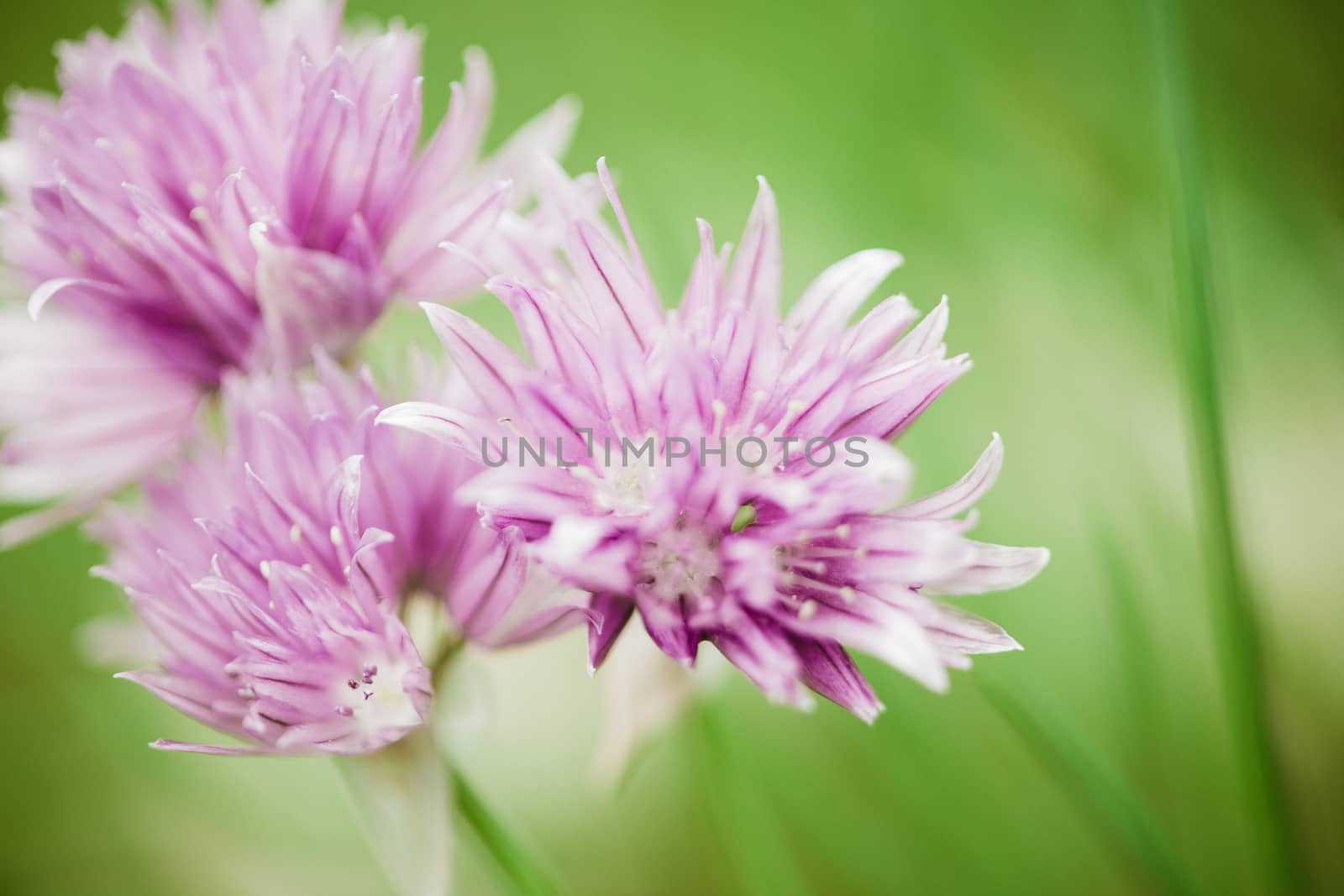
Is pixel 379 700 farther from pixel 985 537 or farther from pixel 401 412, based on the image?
pixel 985 537

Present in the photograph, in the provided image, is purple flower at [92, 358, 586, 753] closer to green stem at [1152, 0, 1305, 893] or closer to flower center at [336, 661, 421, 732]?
flower center at [336, 661, 421, 732]

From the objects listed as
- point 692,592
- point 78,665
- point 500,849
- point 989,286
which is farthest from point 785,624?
point 78,665

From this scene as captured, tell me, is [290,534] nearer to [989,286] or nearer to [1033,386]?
[989,286]

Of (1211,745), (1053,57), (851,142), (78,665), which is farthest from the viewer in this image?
(78,665)

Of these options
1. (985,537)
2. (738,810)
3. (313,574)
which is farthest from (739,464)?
(985,537)

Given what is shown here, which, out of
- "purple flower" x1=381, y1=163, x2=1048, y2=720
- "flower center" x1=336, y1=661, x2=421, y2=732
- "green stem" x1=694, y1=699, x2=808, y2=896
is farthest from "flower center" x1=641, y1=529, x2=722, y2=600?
"green stem" x1=694, y1=699, x2=808, y2=896

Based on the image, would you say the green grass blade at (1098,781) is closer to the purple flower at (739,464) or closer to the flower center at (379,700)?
the purple flower at (739,464)
